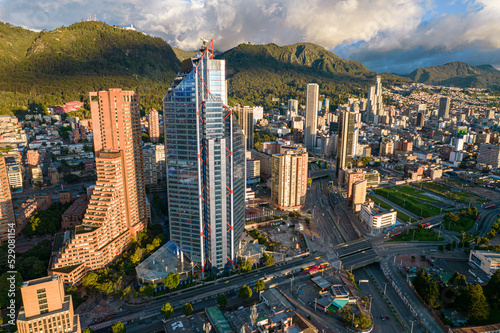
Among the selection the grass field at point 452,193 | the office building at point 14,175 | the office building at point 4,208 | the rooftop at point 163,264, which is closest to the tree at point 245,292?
the rooftop at point 163,264

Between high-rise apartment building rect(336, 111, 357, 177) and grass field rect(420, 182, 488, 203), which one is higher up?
high-rise apartment building rect(336, 111, 357, 177)

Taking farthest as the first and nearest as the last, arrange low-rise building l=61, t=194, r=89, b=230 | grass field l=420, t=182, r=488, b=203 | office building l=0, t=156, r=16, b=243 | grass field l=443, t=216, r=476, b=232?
grass field l=420, t=182, r=488, b=203
grass field l=443, t=216, r=476, b=232
low-rise building l=61, t=194, r=89, b=230
office building l=0, t=156, r=16, b=243

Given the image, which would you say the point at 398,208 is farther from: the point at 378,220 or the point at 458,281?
the point at 458,281

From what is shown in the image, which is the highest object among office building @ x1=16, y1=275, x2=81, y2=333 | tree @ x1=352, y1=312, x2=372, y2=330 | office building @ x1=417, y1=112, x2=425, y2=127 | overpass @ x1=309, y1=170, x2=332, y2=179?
office building @ x1=417, y1=112, x2=425, y2=127

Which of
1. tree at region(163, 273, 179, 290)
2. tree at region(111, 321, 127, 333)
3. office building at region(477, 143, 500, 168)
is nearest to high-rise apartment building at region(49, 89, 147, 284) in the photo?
tree at region(163, 273, 179, 290)

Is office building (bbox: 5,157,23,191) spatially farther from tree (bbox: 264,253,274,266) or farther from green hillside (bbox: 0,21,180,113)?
green hillside (bbox: 0,21,180,113)

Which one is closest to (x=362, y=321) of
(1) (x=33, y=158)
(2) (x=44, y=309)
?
(2) (x=44, y=309)

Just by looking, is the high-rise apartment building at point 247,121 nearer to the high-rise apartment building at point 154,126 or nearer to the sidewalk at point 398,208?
the high-rise apartment building at point 154,126
